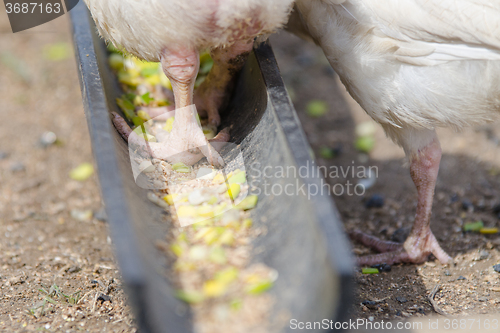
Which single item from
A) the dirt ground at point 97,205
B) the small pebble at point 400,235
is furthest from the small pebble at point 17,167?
the small pebble at point 400,235

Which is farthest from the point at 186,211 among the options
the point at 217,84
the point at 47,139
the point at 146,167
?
the point at 47,139

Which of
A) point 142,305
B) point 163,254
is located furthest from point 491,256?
point 142,305

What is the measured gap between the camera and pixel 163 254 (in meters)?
1.66

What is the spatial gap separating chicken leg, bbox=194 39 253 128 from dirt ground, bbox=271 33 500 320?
109cm

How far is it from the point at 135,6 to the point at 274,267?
45.7 inches

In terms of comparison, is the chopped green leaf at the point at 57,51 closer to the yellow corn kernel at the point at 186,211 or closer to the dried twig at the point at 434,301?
the yellow corn kernel at the point at 186,211

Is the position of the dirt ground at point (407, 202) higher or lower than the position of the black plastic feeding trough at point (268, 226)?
lower

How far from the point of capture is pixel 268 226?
1.79 metres

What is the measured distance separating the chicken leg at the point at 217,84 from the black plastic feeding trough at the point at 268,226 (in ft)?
0.85

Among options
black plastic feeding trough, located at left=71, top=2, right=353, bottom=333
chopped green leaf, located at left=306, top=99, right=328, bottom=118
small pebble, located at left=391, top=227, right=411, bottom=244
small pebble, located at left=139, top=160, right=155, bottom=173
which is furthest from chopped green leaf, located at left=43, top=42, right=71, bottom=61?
small pebble, located at left=391, top=227, right=411, bottom=244

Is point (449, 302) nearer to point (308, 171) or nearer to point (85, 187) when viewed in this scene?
point (308, 171)

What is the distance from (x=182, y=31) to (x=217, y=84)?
2.60 ft

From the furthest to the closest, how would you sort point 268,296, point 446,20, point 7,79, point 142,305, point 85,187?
point 7,79 < point 85,187 < point 446,20 < point 268,296 < point 142,305

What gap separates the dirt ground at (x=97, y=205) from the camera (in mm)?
1959
